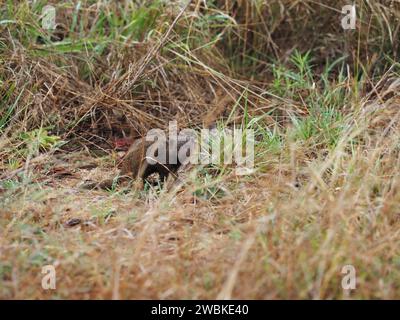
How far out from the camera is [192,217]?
287 cm

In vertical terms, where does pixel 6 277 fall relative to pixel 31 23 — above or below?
below

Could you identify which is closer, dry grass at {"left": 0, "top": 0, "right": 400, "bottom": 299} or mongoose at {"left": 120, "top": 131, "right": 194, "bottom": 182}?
dry grass at {"left": 0, "top": 0, "right": 400, "bottom": 299}

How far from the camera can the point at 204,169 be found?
3.35 meters

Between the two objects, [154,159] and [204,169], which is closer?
[154,159]

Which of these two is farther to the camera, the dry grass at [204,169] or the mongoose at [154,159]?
the mongoose at [154,159]

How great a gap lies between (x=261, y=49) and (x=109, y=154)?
1.33m

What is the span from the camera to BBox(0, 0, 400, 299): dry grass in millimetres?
2270

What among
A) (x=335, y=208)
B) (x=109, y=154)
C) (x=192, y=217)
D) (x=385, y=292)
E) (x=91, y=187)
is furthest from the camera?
(x=109, y=154)

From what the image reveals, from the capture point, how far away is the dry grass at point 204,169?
2.27 metres

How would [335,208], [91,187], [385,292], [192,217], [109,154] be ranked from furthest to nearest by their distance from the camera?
[109,154] → [91,187] → [192,217] → [335,208] → [385,292]
